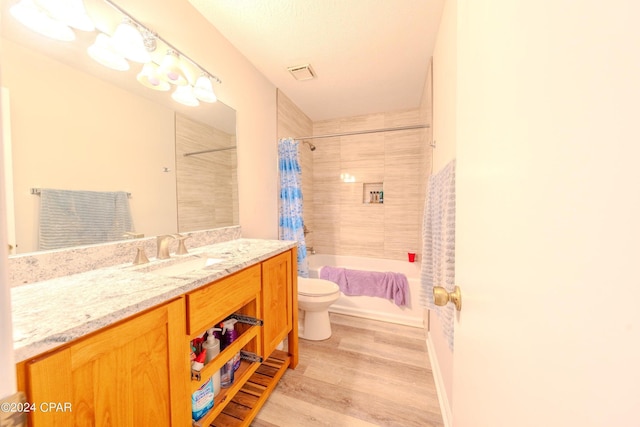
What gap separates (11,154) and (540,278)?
1464 mm

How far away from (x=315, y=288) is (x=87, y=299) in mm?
Answer: 1599

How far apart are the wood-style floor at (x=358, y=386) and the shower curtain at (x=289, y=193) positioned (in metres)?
0.83

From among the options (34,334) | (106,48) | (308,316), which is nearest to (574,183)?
(34,334)

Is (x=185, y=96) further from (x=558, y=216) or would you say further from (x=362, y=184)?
(x=362, y=184)

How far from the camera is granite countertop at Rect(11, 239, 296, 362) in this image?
0.50 metres

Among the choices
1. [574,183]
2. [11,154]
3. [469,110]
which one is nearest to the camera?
[574,183]

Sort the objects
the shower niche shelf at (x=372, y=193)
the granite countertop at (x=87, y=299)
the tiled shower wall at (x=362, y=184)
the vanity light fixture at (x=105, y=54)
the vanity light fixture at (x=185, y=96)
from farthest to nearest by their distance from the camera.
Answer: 1. the shower niche shelf at (x=372, y=193)
2. the tiled shower wall at (x=362, y=184)
3. the vanity light fixture at (x=185, y=96)
4. the vanity light fixture at (x=105, y=54)
5. the granite countertop at (x=87, y=299)

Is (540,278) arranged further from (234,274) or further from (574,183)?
(234,274)

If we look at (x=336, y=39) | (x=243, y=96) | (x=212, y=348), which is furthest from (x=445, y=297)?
(x=243, y=96)

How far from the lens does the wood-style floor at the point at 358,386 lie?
1.27 meters

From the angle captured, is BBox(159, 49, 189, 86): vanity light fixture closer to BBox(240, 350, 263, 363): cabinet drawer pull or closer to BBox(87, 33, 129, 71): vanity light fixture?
BBox(87, 33, 129, 71): vanity light fixture

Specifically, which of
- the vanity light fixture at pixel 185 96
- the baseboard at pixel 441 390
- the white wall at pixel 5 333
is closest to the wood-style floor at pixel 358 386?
the baseboard at pixel 441 390

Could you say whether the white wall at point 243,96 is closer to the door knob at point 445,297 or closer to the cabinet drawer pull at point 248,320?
the cabinet drawer pull at point 248,320

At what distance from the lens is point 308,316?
79.3 inches
